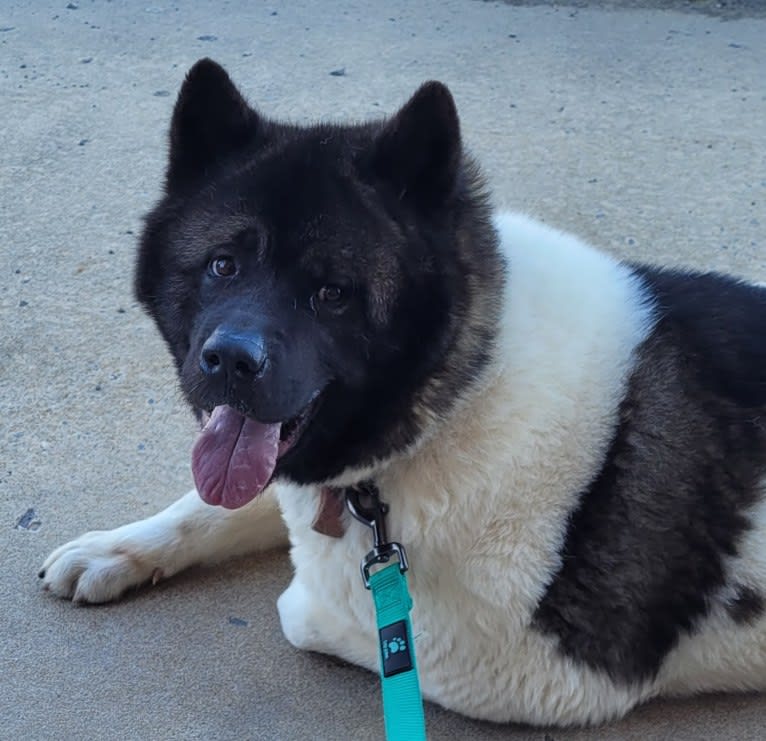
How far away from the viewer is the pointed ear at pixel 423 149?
78.5 inches

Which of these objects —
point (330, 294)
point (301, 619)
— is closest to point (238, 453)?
point (330, 294)

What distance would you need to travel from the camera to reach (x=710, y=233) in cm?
414

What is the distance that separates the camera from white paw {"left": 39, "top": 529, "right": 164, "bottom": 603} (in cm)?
250

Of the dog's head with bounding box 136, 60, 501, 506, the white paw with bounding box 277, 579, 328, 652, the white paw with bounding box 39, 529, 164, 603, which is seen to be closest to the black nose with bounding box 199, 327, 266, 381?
the dog's head with bounding box 136, 60, 501, 506

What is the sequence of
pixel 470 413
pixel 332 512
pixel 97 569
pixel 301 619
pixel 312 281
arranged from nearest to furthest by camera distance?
pixel 312 281, pixel 470 413, pixel 332 512, pixel 301 619, pixel 97 569

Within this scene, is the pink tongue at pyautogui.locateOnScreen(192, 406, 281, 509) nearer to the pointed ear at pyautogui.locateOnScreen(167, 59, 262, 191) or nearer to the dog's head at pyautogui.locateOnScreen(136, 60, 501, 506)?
the dog's head at pyautogui.locateOnScreen(136, 60, 501, 506)

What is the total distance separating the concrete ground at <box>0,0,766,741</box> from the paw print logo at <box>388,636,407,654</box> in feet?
1.28

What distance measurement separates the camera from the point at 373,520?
2.15 metres

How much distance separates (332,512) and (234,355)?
0.53 m

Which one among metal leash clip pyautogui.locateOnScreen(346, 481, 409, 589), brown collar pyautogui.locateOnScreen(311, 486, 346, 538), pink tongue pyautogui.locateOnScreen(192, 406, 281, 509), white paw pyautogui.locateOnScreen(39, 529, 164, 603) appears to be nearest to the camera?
pink tongue pyautogui.locateOnScreen(192, 406, 281, 509)

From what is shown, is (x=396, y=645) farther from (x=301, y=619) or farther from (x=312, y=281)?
(x=312, y=281)

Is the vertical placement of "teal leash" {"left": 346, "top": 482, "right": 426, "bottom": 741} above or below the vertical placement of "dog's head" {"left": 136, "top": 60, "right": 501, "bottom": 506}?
below

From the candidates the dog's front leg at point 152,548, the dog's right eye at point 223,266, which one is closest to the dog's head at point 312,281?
the dog's right eye at point 223,266

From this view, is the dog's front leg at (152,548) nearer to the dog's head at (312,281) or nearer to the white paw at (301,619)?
Answer: the white paw at (301,619)
